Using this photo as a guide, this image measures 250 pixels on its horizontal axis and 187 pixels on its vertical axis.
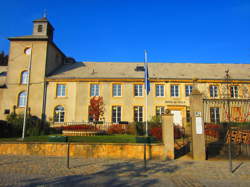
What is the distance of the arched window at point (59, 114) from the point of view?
22.8 metres

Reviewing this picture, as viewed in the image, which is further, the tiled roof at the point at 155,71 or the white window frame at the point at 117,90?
the tiled roof at the point at 155,71

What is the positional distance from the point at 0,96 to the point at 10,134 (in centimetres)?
895

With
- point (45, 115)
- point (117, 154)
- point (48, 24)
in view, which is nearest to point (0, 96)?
point (45, 115)

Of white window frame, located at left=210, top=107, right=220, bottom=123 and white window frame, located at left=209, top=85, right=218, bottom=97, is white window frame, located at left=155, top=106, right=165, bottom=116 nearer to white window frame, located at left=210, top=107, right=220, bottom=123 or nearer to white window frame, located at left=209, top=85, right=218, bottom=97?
white window frame, located at left=210, top=107, right=220, bottom=123

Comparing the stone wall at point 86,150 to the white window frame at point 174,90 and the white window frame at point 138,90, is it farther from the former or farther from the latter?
the white window frame at point 174,90

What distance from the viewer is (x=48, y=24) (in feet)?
86.9

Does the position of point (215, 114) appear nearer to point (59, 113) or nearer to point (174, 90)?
point (174, 90)

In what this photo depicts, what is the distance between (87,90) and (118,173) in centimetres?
1673

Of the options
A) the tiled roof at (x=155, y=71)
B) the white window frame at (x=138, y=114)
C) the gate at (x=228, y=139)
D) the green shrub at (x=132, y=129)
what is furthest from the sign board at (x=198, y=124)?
the tiled roof at (x=155, y=71)

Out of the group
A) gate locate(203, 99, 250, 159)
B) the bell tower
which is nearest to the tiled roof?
the bell tower

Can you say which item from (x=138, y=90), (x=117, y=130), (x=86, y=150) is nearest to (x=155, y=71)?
(x=138, y=90)

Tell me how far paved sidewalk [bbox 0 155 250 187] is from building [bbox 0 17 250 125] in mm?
13345

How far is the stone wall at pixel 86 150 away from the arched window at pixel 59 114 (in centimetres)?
1169

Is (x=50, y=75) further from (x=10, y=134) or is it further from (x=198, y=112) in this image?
(x=198, y=112)
